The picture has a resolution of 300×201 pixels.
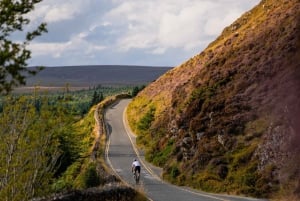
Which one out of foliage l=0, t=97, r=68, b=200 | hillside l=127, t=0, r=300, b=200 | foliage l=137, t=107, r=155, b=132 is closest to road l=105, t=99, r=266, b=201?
hillside l=127, t=0, r=300, b=200

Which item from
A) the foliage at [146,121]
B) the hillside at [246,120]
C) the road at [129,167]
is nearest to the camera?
the road at [129,167]

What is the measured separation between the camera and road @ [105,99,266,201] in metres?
31.5

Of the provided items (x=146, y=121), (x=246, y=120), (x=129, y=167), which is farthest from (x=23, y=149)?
(x=146, y=121)

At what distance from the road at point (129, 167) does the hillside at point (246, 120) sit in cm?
184

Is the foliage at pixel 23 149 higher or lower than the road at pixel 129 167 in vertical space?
higher

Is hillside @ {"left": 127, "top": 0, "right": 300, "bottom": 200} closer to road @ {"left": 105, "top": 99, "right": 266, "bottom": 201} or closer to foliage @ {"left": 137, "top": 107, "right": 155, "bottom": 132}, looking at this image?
road @ {"left": 105, "top": 99, "right": 266, "bottom": 201}

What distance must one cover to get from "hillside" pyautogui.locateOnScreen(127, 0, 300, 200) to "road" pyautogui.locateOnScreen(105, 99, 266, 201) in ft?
6.05

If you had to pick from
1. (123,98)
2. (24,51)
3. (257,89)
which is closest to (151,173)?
(257,89)

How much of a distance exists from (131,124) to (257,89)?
4702 cm

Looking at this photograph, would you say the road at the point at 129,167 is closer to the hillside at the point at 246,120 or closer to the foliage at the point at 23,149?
the hillside at the point at 246,120

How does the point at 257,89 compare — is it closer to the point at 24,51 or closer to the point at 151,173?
the point at 151,173

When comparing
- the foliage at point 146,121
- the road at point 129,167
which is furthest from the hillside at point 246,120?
the foliage at point 146,121

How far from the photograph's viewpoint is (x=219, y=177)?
1526 inches

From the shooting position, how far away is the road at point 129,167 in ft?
103
